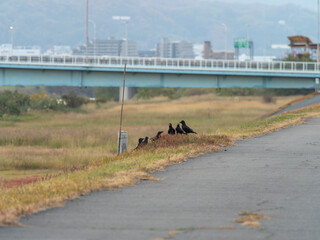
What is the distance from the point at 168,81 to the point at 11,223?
60.9 m

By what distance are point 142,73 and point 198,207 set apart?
58.8 m

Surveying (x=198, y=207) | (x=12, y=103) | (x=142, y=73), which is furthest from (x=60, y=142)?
(x=12, y=103)

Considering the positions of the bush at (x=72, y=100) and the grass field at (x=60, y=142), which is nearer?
the grass field at (x=60, y=142)

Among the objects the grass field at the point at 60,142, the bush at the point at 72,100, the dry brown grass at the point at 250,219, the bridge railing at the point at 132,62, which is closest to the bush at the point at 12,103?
the grass field at the point at 60,142

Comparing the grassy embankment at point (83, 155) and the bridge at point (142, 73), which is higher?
the bridge at point (142, 73)

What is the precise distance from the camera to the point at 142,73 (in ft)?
225

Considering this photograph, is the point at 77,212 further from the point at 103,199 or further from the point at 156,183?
the point at 156,183

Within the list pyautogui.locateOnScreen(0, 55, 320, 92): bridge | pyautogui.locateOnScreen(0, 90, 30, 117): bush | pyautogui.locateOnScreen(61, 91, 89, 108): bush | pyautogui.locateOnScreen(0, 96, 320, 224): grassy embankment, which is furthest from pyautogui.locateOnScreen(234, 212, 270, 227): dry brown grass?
pyautogui.locateOnScreen(61, 91, 89, 108): bush

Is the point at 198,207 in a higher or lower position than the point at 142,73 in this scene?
lower

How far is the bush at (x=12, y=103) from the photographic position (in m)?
79.0

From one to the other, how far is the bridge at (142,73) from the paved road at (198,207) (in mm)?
50900

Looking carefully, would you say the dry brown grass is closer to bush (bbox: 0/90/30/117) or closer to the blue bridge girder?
the blue bridge girder

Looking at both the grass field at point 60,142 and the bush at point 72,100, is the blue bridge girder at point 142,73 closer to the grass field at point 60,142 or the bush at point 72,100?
the grass field at point 60,142

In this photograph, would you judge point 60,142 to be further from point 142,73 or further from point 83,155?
point 142,73
